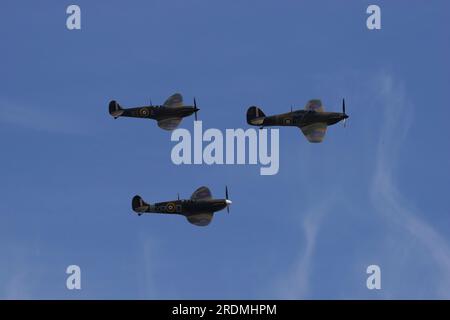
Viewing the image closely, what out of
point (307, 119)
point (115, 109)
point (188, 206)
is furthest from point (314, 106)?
point (115, 109)

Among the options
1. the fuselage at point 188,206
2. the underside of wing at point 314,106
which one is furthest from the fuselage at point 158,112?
the underside of wing at point 314,106

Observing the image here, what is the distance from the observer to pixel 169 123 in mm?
89500

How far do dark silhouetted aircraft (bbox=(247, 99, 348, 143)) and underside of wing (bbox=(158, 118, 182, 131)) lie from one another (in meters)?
6.96

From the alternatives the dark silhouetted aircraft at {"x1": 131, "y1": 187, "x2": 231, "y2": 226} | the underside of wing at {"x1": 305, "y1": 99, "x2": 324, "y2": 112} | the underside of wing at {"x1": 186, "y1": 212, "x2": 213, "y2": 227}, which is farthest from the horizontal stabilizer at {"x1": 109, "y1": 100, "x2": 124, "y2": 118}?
the underside of wing at {"x1": 305, "y1": 99, "x2": 324, "y2": 112}

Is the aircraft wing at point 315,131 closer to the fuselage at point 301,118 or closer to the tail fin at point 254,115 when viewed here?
the fuselage at point 301,118

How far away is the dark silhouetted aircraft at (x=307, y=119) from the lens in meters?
87.8

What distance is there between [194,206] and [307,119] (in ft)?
47.0

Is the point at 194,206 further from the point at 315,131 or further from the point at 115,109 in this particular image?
the point at 315,131
